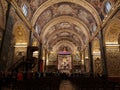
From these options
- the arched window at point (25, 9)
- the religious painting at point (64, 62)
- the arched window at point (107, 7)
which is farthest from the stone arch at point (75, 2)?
the religious painting at point (64, 62)

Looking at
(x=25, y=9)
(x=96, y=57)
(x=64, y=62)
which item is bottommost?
(x=64, y=62)

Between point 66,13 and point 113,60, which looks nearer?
point 113,60

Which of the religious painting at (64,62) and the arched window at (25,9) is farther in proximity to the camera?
the religious painting at (64,62)

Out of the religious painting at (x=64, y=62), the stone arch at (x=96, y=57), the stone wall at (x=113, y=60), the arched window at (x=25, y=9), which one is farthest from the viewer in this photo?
the religious painting at (x=64, y=62)

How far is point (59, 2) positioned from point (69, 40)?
15667 mm

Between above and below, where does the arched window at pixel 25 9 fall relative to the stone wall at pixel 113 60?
above

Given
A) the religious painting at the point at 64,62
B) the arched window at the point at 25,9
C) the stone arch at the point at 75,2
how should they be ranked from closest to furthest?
the arched window at the point at 25,9, the stone arch at the point at 75,2, the religious painting at the point at 64,62

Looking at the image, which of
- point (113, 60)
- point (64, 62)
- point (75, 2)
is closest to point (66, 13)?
point (75, 2)

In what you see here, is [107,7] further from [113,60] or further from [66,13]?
[66,13]

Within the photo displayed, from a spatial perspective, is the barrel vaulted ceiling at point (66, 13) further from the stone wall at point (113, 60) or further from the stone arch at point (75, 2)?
the stone wall at point (113, 60)

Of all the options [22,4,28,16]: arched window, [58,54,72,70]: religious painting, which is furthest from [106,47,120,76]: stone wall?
[58,54,72,70]: religious painting

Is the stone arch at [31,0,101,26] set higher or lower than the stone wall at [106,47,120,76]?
higher

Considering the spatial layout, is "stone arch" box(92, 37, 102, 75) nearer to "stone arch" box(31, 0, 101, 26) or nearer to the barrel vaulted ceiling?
the barrel vaulted ceiling

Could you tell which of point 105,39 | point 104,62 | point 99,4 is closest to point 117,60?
point 104,62
